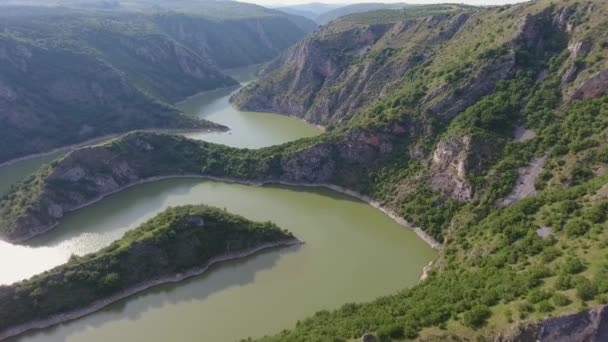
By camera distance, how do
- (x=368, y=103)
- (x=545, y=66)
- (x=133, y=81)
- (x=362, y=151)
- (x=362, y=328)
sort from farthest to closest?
1. (x=133, y=81)
2. (x=368, y=103)
3. (x=362, y=151)
4. (x=545, y=66)
5. (x=362, y=328)

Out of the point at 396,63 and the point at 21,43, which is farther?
the point at 21,43

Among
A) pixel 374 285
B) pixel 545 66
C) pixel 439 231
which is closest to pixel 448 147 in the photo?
pixel 439 231

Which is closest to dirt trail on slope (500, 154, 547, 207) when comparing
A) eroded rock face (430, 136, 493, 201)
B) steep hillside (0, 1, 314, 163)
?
eroded rock face (430, 136, 493, 201)

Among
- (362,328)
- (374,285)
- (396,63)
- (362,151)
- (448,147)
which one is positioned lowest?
(362,328)

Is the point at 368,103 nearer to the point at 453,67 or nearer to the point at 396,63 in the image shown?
the point at 396,63

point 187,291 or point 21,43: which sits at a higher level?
point 21,43

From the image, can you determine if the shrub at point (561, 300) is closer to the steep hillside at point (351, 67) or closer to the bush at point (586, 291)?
the bush at point (586, 291)

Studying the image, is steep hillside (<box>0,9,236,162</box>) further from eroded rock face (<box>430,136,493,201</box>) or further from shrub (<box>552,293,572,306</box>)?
shrub (<box>552,293,572,306</box>)
